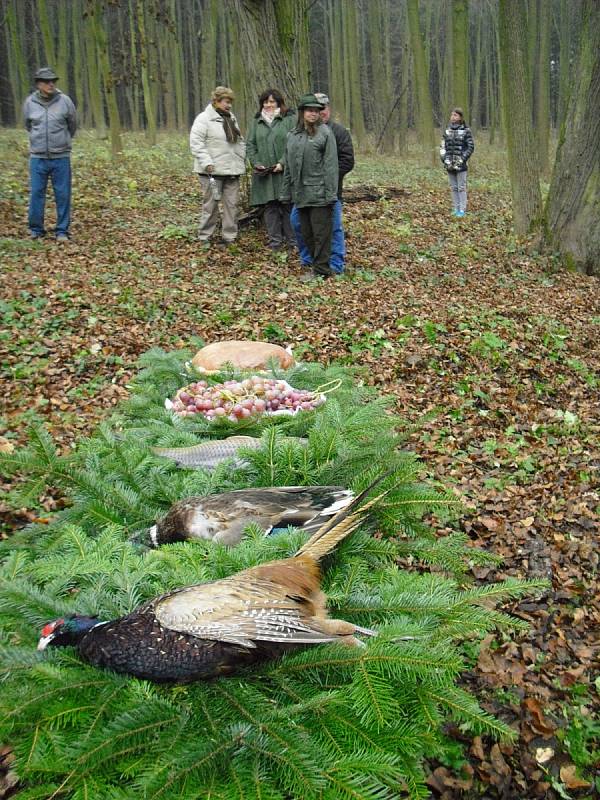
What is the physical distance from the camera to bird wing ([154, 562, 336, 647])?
2.22 meters

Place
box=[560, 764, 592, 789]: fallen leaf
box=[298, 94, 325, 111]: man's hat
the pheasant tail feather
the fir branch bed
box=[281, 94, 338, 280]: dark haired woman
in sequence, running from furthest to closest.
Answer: box=[281, 94, 338, 280]: dark haired woman
box=[298, 94, 325, 111]: man's hat
box=[560, 764, 592, 789]: fallen leaf
the pheasant tail feather
the fir branch bed

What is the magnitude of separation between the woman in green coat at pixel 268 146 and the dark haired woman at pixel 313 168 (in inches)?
28.6

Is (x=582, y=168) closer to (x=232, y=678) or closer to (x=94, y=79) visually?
(x=232, y=678)

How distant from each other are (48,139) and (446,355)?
7040 millimetres

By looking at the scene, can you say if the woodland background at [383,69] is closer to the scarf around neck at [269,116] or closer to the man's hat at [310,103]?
the scarf around neck at [269,116]

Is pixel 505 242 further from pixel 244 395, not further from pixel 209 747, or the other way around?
pixel 209 747

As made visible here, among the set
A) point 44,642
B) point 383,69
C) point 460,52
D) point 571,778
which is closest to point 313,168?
point 571,778

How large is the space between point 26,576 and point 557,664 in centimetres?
283

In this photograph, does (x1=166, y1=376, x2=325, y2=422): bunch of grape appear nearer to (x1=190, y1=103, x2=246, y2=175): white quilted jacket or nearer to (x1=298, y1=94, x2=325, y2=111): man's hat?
(x1=298, y1=94, x2=325, y2=111): man's hat

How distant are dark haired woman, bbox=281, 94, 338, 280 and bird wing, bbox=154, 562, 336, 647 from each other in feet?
26.3

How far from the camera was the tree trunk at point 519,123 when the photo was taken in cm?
1270

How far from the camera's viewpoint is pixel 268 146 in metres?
10.7

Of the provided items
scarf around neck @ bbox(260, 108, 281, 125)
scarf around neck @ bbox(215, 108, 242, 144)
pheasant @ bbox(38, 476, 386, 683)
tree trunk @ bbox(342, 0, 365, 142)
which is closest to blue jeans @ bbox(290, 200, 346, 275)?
scarf around neck @ bbox(260, 108, 281, 125)

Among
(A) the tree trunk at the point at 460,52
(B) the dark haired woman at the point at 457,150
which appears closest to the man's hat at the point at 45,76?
(B) the dark haired woman at the point at 457,150
